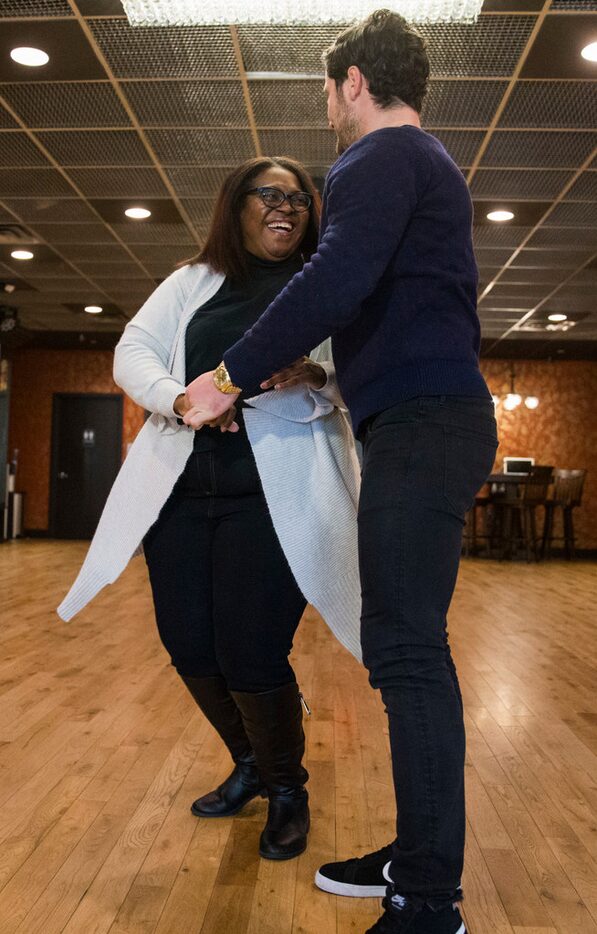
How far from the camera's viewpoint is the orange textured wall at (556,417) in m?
13.8

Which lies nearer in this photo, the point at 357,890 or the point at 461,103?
the point at 357,890

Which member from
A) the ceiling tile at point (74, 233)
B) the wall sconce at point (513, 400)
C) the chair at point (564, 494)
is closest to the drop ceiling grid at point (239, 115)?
the ceiling tile at point (74, 233)

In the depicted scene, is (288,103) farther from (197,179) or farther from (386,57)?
(386,57)

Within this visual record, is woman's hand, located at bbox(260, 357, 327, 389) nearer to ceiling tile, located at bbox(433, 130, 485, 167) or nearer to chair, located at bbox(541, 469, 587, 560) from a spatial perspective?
ceiling tile, located at bbox(433, 130, 485, 167)

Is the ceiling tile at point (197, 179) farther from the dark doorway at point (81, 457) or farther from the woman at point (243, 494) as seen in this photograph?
the dark doorway at point (81, 457)

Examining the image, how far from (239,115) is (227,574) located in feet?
14.0

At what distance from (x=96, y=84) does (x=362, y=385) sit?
4211mm

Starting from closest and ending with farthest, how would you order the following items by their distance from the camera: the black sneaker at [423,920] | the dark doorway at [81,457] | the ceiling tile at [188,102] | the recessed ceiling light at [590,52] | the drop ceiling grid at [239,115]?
the black sneaker at [423,920]
the recessed ceiling light at [590,52]
the drop ceiling grid at [239,115]
the ceiling tile at [188,102]
the dark doorway at [81,457]

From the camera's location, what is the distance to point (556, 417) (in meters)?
13.9

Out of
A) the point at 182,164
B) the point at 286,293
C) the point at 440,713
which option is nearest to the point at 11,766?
the point at 440,713

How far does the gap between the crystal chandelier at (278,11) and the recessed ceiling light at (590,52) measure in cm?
61

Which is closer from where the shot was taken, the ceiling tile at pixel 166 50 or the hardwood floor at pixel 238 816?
the hardwood floor at pixel 238 816

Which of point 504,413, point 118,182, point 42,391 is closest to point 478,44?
point 118,182

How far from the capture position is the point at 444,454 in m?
1.32
